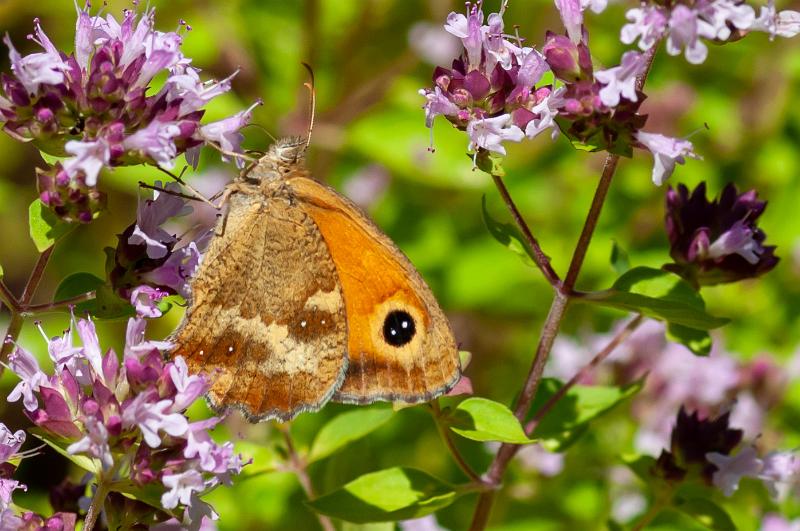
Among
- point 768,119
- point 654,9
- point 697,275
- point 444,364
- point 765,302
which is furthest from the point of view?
point 768,119

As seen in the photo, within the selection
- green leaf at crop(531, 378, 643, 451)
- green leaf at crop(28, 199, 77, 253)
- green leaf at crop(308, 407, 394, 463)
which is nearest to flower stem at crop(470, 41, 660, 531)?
green leaf at crop(531, 378, 643, 451)

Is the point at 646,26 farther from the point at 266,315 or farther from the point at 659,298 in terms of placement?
the point at 266,315

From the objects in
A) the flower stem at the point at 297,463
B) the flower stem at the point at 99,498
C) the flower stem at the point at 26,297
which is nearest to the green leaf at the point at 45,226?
the flower stem at the point at 26,297

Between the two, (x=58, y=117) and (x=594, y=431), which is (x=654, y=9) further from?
(x=594, y=431)

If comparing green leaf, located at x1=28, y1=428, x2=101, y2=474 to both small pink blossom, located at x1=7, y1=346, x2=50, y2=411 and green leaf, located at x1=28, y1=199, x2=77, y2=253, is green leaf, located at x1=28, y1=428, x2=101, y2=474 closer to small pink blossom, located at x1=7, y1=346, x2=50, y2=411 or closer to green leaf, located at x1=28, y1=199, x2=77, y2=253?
small pink blossom, located at x1=7, y1=346, x2=50, y2=411

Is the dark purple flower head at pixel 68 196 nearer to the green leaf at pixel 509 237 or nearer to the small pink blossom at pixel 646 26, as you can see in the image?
the green leaf at pixel 509 237

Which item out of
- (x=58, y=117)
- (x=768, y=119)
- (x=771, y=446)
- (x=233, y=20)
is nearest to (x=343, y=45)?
(x=233, y=20)
